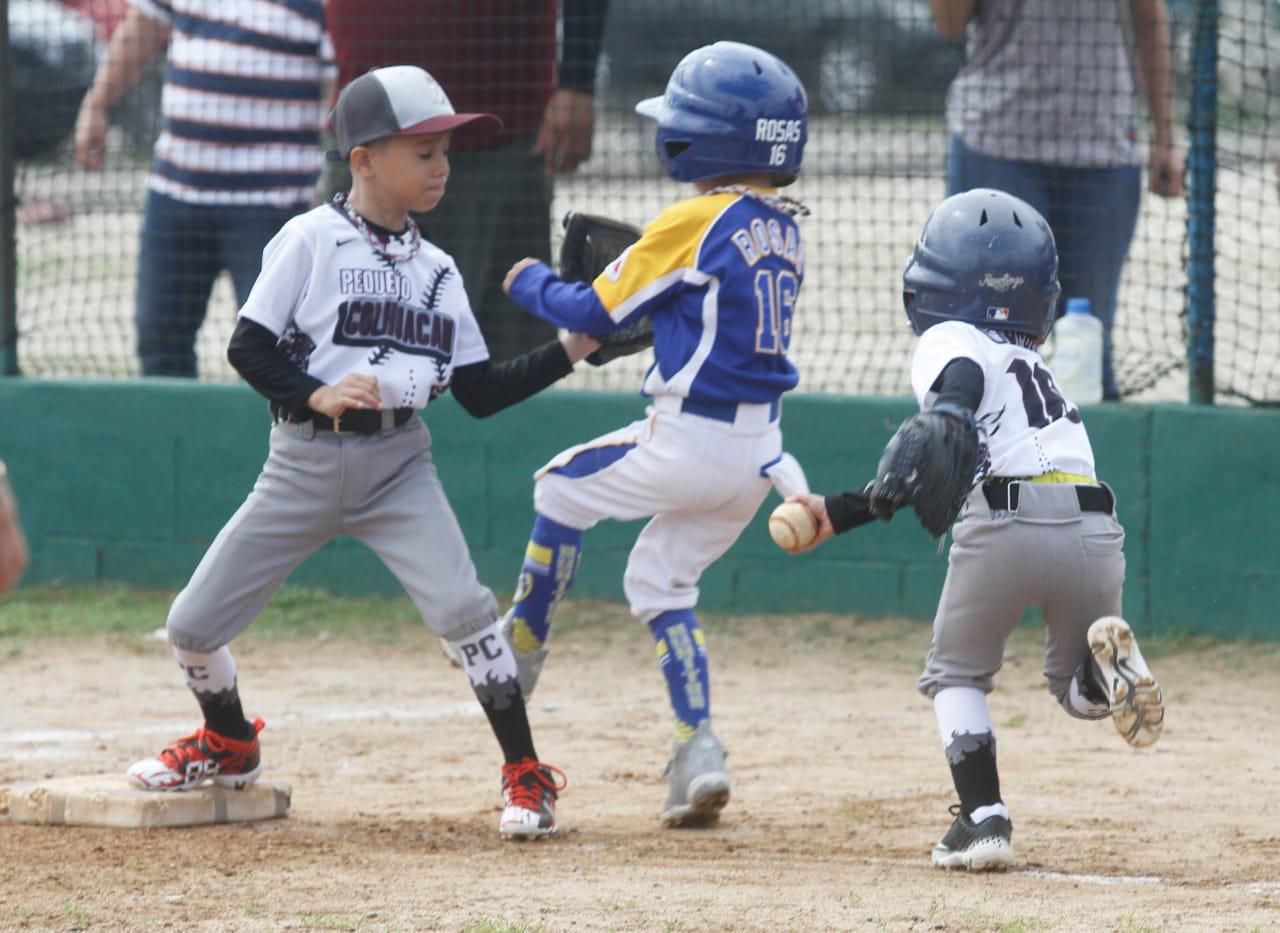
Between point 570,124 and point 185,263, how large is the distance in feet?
5.73

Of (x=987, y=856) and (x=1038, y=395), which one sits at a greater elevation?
(x=1038, y=395)

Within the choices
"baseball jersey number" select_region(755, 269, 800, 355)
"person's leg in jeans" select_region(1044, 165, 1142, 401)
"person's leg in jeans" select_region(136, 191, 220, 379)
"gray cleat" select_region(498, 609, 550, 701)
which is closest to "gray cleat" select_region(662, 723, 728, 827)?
"gray cleat" select_region(498, 609, 550, 701)

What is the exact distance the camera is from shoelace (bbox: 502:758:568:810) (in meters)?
4.73

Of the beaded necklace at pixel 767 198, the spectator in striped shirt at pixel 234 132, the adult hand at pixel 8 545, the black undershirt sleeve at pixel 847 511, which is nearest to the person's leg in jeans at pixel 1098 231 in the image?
the beaded necklace at pixel 767 198

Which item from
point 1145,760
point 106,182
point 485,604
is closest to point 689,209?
point 485,604

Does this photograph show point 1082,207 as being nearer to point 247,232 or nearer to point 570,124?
point 570,124

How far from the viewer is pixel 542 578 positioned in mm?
5215

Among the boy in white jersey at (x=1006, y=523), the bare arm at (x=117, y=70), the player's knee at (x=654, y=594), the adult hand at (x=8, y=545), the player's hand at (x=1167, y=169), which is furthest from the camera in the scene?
the bare arm at (x=117, y=70)

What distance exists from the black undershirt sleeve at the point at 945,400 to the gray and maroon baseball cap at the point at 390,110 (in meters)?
1.41

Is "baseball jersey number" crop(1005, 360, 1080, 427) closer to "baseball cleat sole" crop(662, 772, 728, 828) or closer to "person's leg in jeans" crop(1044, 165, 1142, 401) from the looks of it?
"baseball cleat sole" crop(662, 772, 728, 828)

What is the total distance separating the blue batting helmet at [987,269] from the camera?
14.2 ft

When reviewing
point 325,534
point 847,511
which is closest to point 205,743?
point 325,534

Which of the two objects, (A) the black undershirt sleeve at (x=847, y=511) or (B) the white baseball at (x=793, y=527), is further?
(A) the black undershirt sleeve at (x=847, y=511)

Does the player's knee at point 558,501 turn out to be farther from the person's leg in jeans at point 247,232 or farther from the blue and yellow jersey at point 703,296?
the person's leg in jeans at point 247,232
